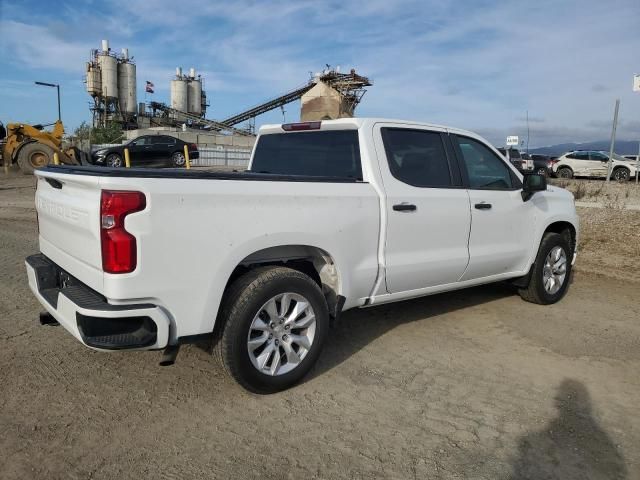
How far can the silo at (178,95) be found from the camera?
8406cm

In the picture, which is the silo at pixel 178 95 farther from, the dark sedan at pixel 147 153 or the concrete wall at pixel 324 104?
the dark sedan at pixel 147 153

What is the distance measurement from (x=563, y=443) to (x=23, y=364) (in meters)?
3.59

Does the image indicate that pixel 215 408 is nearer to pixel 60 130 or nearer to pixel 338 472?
pixel 338 472

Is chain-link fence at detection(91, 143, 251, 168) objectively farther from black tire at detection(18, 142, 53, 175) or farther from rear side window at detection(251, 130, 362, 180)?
rear side window at detection(251, 130, 362, 180)

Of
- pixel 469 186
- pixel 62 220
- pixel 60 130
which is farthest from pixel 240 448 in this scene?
pixel 60 130

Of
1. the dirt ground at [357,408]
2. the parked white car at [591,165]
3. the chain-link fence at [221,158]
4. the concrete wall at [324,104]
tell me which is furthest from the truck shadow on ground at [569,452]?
the concrete wall at [324,104]

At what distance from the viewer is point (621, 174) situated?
2670 cm

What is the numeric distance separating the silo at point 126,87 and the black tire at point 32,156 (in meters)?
59.2

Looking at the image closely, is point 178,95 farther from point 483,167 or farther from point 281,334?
point 281,334

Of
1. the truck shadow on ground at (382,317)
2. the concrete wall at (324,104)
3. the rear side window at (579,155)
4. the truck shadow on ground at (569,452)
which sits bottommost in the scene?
the truck shadow on ground at (569,452)

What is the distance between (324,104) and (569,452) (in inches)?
1662

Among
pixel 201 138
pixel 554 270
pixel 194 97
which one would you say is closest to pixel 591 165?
pixel 554 270

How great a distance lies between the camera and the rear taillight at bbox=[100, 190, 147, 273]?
280 centimetres

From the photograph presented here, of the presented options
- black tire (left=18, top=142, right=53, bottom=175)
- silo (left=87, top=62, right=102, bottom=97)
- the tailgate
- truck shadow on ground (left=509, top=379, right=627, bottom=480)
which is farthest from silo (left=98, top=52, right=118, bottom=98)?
truck shadow on ground (left=509, top=379, right=627, bottom=480)
